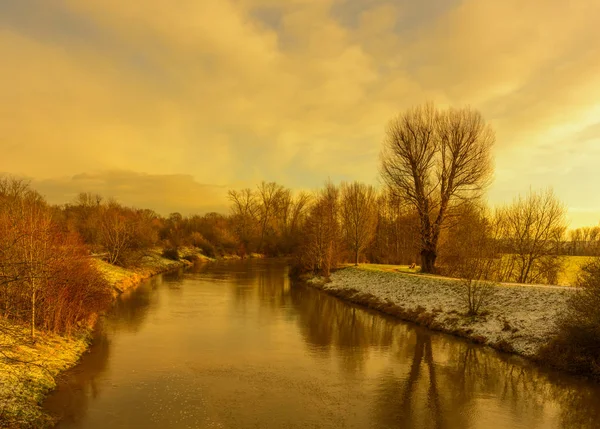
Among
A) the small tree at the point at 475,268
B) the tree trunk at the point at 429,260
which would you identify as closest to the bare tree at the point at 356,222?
the tree trunk at the point at 429,260

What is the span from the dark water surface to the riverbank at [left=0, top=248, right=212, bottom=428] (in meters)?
0.56

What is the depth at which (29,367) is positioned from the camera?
11781mm

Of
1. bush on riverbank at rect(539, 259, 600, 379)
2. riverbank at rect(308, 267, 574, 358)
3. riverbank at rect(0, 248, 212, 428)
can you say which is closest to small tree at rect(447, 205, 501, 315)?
riverbank at rect(308, 267, 574, 358)

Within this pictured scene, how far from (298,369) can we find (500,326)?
40.5 ft

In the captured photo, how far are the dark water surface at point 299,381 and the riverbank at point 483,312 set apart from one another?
1.34 m

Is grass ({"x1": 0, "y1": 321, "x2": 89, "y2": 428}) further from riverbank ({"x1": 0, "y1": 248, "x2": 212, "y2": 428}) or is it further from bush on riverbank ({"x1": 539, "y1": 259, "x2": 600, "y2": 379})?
bush on riverbank ({"x1": 539, "y1": 259, "x2": 600, "y2": 379})

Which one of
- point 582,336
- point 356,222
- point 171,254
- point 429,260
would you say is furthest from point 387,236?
point 582,336

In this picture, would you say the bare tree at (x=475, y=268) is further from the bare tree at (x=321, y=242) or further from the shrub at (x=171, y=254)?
the shrub at (x=171, y=254)

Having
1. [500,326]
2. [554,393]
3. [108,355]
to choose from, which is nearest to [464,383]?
[554,393]

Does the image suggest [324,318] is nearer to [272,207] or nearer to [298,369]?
[298,369]

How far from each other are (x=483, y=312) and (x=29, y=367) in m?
22.7

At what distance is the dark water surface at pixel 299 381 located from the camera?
39.1ft

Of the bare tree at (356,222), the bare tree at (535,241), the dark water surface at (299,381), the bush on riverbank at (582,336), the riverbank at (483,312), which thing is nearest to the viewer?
the dark water surface at (299,381)

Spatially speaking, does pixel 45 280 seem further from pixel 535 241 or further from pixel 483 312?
pixel 535 241
